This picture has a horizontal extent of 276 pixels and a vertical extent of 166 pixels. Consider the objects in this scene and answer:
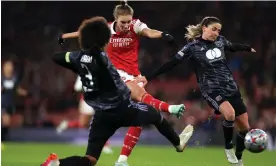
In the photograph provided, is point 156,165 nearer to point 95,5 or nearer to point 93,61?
point 93,61

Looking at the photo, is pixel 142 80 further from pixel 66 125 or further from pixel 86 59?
pixel 66 125

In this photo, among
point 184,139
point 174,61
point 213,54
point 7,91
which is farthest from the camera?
point 7,91

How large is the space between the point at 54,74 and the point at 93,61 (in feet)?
47.3

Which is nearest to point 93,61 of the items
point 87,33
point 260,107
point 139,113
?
point 87,33

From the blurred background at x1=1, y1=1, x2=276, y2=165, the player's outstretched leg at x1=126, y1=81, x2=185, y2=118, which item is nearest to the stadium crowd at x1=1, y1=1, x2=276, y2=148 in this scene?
the blurred background at x1=1, y1=1, x2=276, y2=165

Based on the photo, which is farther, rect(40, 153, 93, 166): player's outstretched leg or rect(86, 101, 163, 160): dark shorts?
rect(86, 101, 163, 160): dark shorts

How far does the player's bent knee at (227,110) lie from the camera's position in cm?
1020

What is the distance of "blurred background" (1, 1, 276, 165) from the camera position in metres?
19.7

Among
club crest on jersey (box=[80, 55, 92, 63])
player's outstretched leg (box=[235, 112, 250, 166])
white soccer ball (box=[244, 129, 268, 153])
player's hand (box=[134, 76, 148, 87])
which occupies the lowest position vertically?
player's outstretched leg (box=[235, 112, 250, 166])

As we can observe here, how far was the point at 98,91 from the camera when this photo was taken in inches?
316

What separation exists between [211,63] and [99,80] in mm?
2911

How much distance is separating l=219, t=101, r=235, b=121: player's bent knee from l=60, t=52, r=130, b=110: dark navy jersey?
8.27 ft

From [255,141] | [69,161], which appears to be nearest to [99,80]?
[69,161]

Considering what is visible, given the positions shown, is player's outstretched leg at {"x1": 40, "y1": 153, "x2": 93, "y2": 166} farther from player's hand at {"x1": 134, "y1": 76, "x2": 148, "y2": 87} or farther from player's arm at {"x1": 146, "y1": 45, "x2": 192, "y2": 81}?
player's arm at {"x1": 146, "y1": 45, "x2": 192, "y2": 81}
